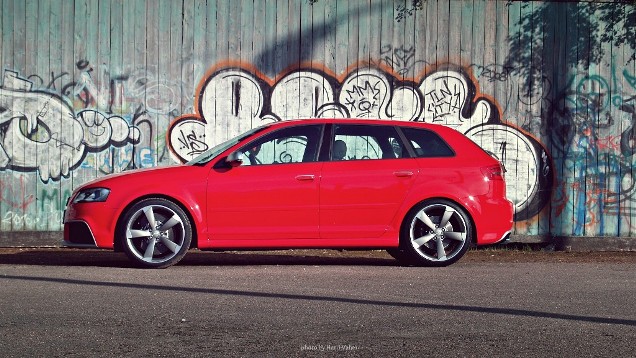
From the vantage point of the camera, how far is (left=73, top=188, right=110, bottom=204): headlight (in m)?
10.3

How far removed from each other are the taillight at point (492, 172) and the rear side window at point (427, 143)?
0.35 meters

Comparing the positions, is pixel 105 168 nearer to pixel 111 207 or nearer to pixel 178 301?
pixel 111 207

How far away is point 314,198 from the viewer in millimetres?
10422

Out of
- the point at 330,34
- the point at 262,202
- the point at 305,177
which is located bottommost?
A: the point at 262,202

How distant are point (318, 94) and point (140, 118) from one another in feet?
7.29

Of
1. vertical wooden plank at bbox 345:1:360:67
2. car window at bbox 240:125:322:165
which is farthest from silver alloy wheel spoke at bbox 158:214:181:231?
vertical wooden plank at bbox 345:1:360:67

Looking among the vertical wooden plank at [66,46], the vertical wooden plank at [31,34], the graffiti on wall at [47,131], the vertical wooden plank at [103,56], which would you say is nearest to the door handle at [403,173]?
the graffiti on wall at [47,131]

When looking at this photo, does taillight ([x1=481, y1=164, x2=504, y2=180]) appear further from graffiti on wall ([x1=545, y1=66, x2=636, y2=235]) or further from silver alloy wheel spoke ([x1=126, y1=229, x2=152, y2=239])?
graffiti on wall ([x1=545, y1=66, x2=636, y2=235])

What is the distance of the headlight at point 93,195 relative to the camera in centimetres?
1031

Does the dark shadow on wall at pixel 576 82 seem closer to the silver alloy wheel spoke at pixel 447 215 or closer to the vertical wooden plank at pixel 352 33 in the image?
the vertical wooden plank at pixel 352 33

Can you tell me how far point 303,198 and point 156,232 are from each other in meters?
1.39

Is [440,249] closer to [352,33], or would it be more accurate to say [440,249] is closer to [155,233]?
[155,233]

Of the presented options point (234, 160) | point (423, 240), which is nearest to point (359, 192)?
point (423, 240)

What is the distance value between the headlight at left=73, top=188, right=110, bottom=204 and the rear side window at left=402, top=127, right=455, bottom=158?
291 cm
